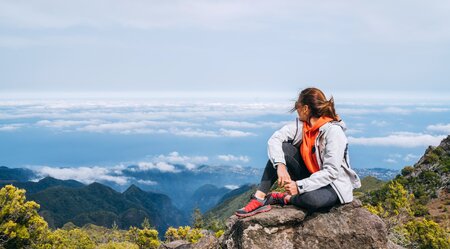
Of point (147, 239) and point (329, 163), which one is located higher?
point (329, 163)

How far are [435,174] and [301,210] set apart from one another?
Answer: 97.0 meters

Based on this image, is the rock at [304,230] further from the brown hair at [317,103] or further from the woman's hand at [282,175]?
the brown hair at [317,103]

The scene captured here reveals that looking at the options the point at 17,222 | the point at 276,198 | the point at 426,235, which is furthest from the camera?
the point at 426,235

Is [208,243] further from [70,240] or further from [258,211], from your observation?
[70,240]

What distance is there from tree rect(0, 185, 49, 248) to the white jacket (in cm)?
3728

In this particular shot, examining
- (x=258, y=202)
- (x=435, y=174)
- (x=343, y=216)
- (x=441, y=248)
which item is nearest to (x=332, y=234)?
(x=343, y=216)

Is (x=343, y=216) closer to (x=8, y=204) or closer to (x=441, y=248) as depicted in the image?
(x=8, y=204)

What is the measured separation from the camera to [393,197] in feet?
212

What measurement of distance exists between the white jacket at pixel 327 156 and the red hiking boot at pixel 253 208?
3.19 ft

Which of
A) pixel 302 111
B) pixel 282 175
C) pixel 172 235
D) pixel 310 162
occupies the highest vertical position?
pixel 302 111

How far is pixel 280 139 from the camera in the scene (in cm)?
970

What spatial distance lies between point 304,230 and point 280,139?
84.7 inches

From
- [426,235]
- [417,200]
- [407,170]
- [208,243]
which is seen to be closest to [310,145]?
[208,243]

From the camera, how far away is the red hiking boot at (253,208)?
941 centimetres
